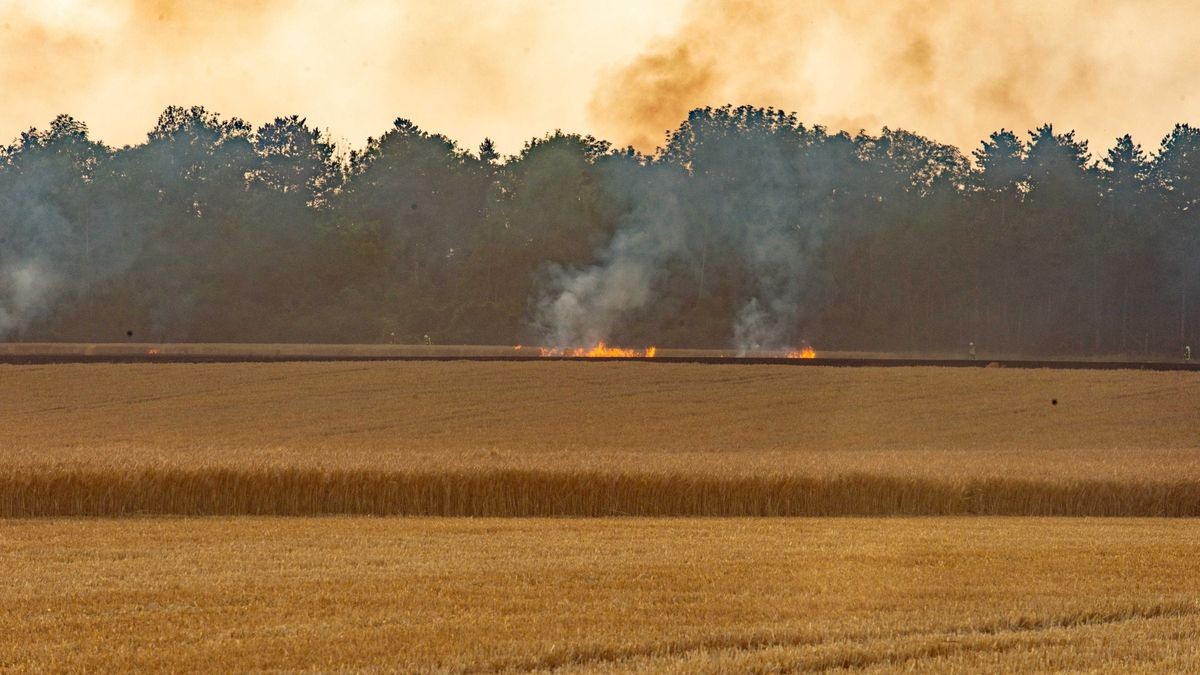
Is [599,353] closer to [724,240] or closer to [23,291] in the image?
[724,240]

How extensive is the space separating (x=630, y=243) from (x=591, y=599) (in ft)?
226

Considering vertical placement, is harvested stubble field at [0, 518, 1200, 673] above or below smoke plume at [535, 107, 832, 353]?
below

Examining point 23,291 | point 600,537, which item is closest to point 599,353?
point 23,291

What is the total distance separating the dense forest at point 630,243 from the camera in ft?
263

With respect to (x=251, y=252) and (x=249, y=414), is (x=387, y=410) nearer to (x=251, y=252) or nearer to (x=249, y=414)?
(x=249, y=414)

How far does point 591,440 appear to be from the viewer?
3238 centimetres

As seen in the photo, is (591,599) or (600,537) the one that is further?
(600,537)

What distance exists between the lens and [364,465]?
21.3m

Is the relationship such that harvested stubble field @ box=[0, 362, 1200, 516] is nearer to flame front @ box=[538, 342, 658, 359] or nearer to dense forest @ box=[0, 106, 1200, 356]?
flame front @ box=[538, 342, 658, 359]

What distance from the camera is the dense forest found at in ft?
263

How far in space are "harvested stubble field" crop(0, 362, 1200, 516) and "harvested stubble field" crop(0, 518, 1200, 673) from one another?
2622 mm

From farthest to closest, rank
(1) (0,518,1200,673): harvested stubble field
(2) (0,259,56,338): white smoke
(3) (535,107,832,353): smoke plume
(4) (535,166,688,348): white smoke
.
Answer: (2) (0,259,56,338): white smoke → (3) (535,107,832,353): smoke plume → (4) (535,166,688,348): white smoke → (1) (0,518,1200,673): harvested stubble field

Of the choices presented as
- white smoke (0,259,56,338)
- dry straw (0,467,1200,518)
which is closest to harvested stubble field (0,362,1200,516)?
dry straw (0,467,1200,518)

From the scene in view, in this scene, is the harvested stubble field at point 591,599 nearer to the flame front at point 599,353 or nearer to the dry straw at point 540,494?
the dry straw at point 540,494
